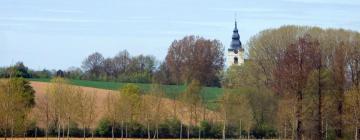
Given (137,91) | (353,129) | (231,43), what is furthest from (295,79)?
(231,43)

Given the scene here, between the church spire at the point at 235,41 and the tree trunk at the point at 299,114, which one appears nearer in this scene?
A: the tree trunk at the point at 299,114

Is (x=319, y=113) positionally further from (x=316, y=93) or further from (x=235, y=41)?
(x=235, y=41)

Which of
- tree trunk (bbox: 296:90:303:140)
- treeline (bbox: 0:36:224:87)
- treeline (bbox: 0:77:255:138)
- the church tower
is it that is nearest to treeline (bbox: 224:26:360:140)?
tree trunk (bbox: 296:90:303:140)

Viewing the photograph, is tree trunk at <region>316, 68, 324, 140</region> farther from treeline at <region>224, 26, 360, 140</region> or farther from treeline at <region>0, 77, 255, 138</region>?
treeline at <region>0, 77, 255, 138</region>

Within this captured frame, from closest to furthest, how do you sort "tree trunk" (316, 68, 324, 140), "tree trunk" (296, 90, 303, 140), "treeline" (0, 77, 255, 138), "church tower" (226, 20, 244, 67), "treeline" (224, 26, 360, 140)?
"tree trunk" (296, 90, 303, 140) → "treeline" (224, 26, 360, 140) → "tree trunk" (316, 68, 324, 140) → "treeline" (0, 77, 255, 138) → "church tower" (226, 20, 244, 67)

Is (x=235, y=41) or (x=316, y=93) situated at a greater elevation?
(x=235, y=41)

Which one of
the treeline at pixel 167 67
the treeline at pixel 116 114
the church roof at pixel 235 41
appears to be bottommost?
the treeline at pixel 116 114

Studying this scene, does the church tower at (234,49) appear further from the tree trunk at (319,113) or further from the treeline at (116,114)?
the tree trunk at (319,113)

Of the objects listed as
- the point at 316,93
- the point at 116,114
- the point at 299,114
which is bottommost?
the point at 116,114

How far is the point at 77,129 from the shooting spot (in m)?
68.4

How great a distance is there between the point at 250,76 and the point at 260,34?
8.49m

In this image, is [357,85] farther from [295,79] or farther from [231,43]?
[231,43]

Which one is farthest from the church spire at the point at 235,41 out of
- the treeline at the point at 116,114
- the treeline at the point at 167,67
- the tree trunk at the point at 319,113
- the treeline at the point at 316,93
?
the tree trunk at the point at 319,113

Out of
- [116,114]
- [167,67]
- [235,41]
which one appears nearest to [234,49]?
[235,41]
